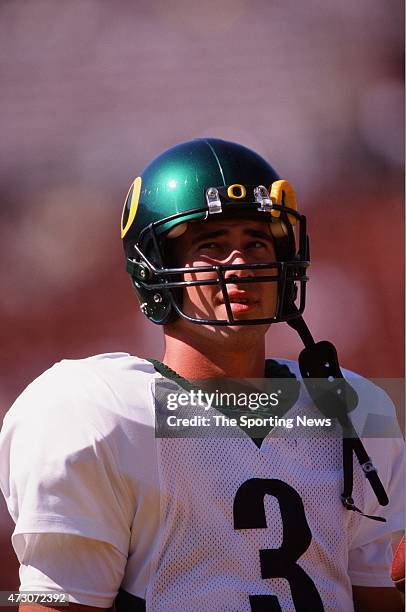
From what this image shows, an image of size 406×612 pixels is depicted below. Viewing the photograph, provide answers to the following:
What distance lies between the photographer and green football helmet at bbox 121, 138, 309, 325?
1298mm

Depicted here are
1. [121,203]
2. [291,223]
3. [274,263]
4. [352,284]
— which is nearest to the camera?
[274,263]

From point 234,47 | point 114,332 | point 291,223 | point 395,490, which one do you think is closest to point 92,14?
point 234,47

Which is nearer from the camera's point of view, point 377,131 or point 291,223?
point 291,223

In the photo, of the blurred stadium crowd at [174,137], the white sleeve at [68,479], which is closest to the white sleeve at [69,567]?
the white sleeve at [68,479]

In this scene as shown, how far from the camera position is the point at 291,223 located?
4.53 feet

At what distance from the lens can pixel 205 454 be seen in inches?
46.7

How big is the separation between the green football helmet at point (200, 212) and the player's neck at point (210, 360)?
5cm

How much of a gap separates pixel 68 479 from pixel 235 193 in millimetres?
493

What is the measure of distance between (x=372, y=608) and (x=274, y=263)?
554mm

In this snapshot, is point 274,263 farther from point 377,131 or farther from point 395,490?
point 377,131

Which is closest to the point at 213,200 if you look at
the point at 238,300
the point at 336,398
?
the point at 238,300

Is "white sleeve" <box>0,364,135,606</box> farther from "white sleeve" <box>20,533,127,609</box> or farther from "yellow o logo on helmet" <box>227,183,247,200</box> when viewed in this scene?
"yellow o logo on helmet" <box>227,183,247,200</box>

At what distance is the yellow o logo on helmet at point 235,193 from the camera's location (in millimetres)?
1305

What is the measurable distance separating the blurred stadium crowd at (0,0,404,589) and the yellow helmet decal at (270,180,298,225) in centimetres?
80
